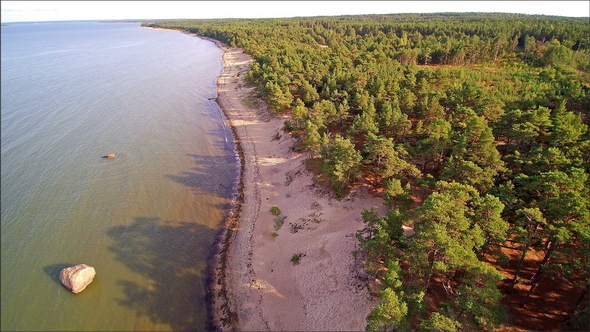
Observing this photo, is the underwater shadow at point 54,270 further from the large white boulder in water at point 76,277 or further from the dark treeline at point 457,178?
the dark treeline at point 457,178

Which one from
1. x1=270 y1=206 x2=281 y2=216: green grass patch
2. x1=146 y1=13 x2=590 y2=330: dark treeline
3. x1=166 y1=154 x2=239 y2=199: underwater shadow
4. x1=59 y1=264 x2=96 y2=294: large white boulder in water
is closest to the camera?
x1=146 y1=13 x2=590 y2=330: dark treeline

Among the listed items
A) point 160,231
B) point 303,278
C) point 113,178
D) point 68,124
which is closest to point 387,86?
point 303,278

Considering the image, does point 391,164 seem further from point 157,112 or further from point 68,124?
point 68,124

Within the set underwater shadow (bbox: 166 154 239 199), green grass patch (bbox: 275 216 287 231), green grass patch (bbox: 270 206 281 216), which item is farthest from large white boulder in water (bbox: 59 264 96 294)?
green grass patch (bbox: 270 206 281 216)

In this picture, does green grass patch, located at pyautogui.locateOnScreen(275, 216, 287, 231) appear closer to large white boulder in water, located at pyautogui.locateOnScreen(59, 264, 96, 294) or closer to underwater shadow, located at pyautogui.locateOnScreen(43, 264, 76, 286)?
large white boulder in water, located at pyautogui.locateOnScreen(59, 264, 96, 294)

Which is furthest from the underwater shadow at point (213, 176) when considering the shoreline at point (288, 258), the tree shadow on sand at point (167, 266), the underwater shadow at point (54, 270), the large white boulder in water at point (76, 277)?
the underwater shadow at point (54, 270)

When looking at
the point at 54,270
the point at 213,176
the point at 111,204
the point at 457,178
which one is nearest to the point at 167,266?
the point at 54,270
